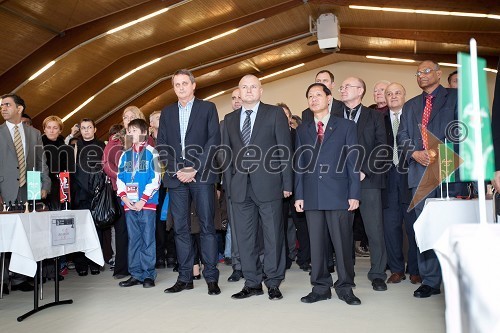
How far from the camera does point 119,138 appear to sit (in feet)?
16.8

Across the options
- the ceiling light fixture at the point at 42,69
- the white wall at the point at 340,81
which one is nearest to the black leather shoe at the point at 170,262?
the ceiling light fixture at the point at 42,69

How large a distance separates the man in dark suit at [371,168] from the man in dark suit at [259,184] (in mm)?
690

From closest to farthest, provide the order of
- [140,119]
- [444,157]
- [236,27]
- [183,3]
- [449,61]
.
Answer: [444,157], [140,119], [183,3], [236,27], [449,61]

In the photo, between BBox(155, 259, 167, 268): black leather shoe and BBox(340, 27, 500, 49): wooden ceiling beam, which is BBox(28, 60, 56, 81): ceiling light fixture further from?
BBox(340, 27, 500, 49): wooden ceiling beam

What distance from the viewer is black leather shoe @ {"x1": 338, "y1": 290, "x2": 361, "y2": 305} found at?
11.5 feet

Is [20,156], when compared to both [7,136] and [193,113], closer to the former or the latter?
[7,136]

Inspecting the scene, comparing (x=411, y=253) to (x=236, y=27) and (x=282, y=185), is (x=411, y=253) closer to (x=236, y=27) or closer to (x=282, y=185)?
(x=282, y=185)

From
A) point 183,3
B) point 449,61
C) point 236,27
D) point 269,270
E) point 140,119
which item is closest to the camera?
point 269,270

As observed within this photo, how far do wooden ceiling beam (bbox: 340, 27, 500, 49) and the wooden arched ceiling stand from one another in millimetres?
24

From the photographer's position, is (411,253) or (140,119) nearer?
(411,253)

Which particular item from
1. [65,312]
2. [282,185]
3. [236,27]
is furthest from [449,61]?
[65,312]

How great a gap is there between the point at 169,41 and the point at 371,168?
9.19 meters

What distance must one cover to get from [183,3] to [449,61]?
8.12 m

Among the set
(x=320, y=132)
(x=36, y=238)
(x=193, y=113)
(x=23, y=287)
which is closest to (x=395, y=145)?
(x=320, y=132)
